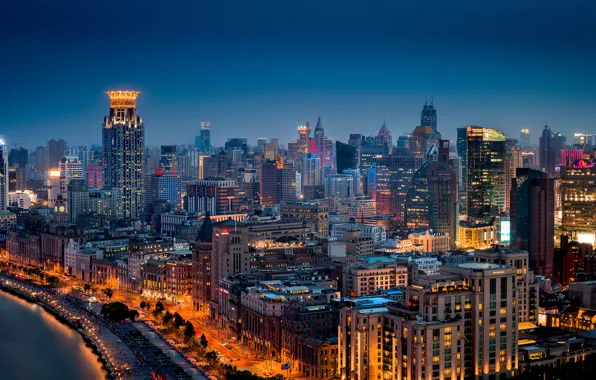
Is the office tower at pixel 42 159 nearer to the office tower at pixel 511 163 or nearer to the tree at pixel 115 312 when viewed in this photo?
the office tower at pixel 511 163

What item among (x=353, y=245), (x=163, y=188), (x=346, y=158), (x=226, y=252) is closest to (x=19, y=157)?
(x=163, y=188)

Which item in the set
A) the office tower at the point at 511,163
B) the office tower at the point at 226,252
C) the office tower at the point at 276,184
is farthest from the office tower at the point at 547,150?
the office tower at the point at 226,252

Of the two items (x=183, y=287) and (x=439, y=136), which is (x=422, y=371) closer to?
(x=183, y=287)

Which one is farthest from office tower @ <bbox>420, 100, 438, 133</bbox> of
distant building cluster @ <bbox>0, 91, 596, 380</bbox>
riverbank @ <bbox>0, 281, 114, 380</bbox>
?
riverbank @ <bbox>0, 281, 114, 380</bbox>

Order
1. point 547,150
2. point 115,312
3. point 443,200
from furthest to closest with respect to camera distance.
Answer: point 547,150 → point 443,200 → point 115,312

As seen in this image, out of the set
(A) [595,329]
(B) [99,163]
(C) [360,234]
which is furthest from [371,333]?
(B) [99,163]

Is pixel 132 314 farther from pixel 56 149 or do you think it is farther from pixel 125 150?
pixel 56 149
